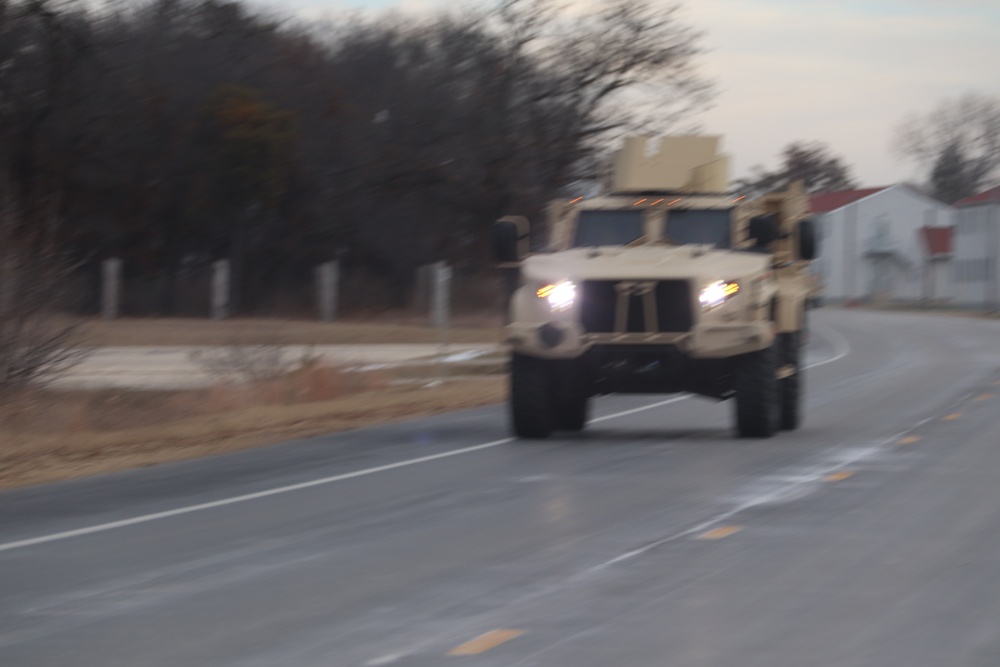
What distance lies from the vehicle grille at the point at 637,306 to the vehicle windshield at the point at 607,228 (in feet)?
4.53

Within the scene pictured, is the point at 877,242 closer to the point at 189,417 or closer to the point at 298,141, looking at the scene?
the point at 298,141

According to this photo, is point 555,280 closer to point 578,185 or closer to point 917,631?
point 917,631

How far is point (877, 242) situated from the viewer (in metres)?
97.6

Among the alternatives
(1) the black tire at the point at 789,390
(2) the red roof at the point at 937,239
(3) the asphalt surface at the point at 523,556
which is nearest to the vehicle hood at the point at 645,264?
(1) the black tire at the point at 789,390

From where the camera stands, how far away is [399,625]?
718 cm

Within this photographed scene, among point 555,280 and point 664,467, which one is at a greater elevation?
point 555,280

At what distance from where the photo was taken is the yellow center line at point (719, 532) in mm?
9500

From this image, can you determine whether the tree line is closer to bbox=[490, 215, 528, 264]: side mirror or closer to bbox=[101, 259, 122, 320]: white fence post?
bbox=[101, 259, 122, 320]: white fence post

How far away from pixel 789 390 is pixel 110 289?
2537 centimetres

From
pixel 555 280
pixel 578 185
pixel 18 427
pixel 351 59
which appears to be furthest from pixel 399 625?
pixel 351 59

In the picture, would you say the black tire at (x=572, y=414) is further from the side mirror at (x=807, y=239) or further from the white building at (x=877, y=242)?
the white building at (x=877, y=242)

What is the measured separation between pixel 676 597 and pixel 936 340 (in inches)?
1300

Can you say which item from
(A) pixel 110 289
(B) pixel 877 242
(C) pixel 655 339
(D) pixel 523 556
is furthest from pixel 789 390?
(B) pixel 877 242

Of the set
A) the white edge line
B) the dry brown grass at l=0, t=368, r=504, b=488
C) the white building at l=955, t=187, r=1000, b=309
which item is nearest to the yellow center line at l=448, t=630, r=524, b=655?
the white edge line
